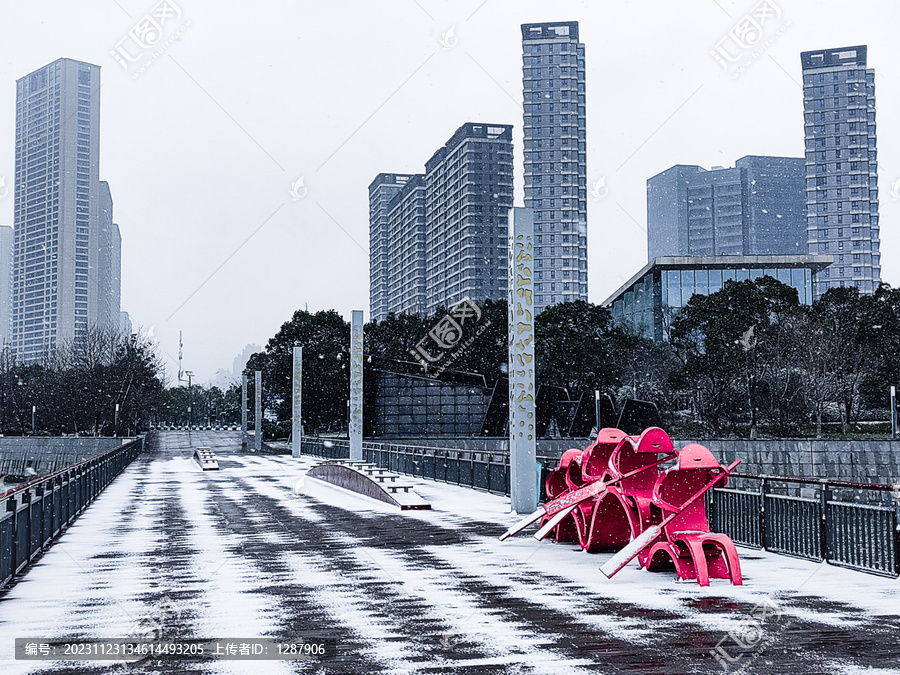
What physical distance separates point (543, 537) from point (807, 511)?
3.99m

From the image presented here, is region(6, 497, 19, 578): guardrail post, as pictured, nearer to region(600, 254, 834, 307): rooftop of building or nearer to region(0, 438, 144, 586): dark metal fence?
region(0, 438, 144, 586): dark metal fence

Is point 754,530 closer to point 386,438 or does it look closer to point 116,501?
point 116,501

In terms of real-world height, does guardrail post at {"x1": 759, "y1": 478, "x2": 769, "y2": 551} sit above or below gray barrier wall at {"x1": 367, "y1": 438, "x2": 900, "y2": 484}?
above

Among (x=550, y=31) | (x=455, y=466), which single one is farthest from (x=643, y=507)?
(x=550, y=31)

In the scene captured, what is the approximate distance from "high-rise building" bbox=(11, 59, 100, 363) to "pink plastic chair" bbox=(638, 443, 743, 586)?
13403cm

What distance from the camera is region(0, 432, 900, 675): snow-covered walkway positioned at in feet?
23.1

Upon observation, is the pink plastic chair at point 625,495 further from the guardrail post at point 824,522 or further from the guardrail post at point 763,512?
the guardrail post at point 824,522

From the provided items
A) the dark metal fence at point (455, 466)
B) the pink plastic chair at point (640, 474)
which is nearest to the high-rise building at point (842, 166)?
the dark metal fence at point (455, 466)

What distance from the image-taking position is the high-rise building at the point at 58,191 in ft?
451

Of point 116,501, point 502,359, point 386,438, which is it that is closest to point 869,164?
point 502,359

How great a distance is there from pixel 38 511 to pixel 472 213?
165m

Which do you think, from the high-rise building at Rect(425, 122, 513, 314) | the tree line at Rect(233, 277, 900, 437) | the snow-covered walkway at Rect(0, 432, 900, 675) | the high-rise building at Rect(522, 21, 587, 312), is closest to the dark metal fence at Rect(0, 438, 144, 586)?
the snow-covered walkway at Rect(0, 432, 900, 675)

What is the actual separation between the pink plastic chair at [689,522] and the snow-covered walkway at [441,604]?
29 cm

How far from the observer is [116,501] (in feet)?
75.8
